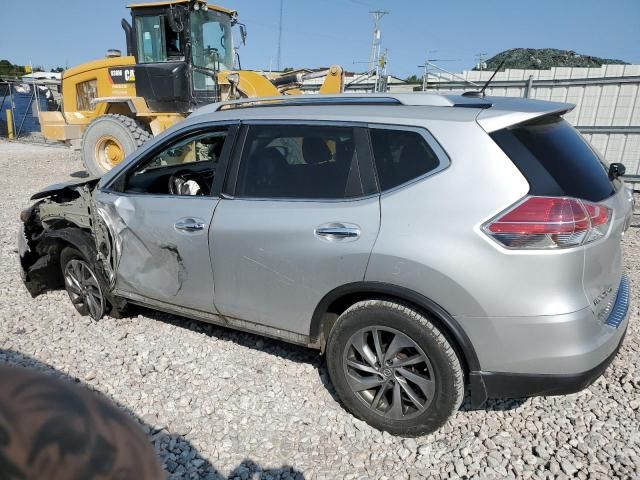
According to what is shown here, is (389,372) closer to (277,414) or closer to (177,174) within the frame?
(277,414)

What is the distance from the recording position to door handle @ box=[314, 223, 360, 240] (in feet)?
7.88

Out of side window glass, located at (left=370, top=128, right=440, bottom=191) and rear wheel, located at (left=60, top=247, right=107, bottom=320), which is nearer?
side window glass, located at (left=370, top=128, right=440, bottom=191)

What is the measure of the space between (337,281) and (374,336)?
0.36 meters

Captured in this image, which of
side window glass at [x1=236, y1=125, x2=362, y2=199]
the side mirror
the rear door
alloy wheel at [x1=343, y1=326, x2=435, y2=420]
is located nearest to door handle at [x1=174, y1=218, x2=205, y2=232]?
the rear door

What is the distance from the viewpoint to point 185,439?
8.63ft

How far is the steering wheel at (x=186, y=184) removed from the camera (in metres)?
3.77

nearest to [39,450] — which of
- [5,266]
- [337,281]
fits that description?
[337,281]

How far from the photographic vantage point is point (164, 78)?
30.4 feet

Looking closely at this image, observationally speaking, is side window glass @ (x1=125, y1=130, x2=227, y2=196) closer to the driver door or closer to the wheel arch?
the driver door

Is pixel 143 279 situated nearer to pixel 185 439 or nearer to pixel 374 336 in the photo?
pixel 185 439

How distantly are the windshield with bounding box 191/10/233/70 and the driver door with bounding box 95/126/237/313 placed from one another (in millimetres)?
6609

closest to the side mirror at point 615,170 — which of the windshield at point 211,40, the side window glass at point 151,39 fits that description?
the windshield at point 211,40

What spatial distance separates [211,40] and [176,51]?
2.61 ft

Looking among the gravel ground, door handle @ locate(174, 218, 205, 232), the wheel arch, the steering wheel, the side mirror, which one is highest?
the side mirror
